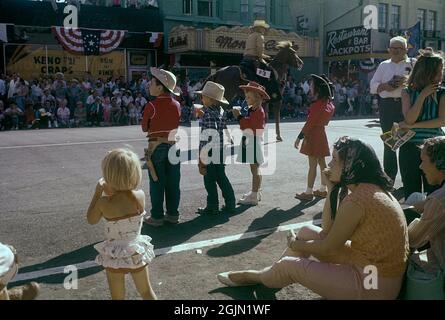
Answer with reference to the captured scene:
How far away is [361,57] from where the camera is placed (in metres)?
29.5

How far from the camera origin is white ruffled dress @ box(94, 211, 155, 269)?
320 centimetres

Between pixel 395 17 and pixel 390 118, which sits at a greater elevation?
pixel 395 17

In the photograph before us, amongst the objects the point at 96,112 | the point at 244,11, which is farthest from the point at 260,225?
the point at 244,11

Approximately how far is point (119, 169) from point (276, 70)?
9.15 m

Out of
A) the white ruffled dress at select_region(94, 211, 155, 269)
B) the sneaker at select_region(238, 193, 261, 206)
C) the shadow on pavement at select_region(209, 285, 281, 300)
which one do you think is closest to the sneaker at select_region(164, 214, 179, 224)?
the sneaker at select_region(238, 193, 261, 206)

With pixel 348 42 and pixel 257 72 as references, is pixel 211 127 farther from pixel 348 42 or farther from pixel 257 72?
pixel 348 42

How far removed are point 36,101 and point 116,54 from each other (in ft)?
22.9

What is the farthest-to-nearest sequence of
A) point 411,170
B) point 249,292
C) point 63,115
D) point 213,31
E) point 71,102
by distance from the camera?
point 213,31
point 71,102
point 63,115
point 411,170
point 249,292

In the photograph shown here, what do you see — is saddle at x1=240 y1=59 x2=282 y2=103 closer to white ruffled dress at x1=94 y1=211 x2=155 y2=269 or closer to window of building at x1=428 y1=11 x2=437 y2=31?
white ruffled dress at x1=94 y1=211 x2=155 y2=269

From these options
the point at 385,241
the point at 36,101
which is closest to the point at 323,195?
the point at 385,241

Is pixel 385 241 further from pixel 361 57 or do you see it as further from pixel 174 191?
pixel 361 57

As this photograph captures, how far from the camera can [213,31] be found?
2503 centimetres

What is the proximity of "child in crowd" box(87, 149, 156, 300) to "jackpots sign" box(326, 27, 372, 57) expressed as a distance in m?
27.6

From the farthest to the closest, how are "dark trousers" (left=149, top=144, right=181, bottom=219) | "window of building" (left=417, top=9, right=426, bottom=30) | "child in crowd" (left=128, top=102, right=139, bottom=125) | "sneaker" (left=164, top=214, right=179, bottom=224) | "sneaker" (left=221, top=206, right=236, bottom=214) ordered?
"window of building" (left=417, top=9, right=426, bottom=30), "child in crowd" (left=128, top=102, right=139, bottom=125), "sneaker" (left=221, top=206, right=236, bottom=214), "sneaker" (left=164, top=214, right=179, bottom=224), "dark trousers" (left=149, top=144, right=181, bottom=219)
